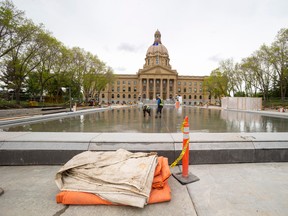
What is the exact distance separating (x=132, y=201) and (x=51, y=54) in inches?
1177

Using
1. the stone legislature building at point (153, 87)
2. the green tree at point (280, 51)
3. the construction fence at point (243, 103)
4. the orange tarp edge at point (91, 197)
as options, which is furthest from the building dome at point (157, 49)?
the orange tarp edge at point (91, 197)

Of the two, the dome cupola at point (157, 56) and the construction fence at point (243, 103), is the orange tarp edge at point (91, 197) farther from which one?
the dome cupola at point (157, 56)

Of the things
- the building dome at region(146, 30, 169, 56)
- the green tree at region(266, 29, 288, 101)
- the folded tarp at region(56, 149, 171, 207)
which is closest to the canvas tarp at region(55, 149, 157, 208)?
the folded tarp at region(56, 149, 171, 207)

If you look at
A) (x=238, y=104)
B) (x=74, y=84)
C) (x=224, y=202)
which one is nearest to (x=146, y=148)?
(x=224, y=202)

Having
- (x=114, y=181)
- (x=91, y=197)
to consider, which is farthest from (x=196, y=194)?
(x=91, y=197)

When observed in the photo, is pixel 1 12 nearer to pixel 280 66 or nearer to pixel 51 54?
pixel 51 54

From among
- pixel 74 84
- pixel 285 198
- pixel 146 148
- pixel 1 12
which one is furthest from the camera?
pixel 74 84

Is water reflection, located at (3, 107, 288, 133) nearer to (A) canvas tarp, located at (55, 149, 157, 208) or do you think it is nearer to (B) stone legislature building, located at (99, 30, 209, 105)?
(A) canvas tarp, located at (55, 149, 157, 208)

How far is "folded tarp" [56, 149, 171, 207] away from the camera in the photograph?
225 cm

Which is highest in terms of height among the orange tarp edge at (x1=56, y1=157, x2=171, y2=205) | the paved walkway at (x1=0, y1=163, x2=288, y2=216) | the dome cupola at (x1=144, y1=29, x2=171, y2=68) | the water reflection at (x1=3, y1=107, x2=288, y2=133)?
the dome cupola at (x1=144, y1=29, x2=171, y2=68)

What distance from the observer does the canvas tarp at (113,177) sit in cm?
224

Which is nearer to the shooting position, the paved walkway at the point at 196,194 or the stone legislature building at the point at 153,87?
the paved walkway at the point at 196,194

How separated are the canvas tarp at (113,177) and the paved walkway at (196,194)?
0.18m

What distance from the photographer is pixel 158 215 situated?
207cm
